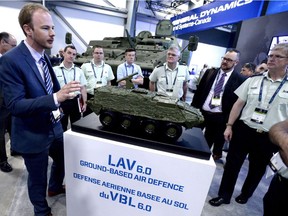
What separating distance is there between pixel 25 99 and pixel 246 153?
221 centimetres

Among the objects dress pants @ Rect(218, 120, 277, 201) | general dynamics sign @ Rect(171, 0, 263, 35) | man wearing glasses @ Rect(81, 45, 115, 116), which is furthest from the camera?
general dynamics sign @ Rect(171, 0, 263, 35)

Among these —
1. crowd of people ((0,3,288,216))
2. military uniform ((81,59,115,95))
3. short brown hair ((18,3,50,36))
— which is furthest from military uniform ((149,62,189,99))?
short brown hair ((18,3,50,36))

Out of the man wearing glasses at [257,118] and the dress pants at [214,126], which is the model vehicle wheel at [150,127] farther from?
the dress pants at [214,126]

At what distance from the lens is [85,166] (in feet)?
4.96

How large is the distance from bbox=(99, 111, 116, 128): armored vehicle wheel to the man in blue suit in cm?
26

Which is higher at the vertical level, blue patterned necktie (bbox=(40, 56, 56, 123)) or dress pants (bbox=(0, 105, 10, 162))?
blue patterned necktie (bbox=(40, 56, 56, 123))

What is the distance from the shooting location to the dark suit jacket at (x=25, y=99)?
1318 mm

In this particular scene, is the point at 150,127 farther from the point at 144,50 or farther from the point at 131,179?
the point at 144,50

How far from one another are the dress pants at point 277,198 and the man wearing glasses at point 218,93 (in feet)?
5.22

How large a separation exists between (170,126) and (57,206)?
1.62m

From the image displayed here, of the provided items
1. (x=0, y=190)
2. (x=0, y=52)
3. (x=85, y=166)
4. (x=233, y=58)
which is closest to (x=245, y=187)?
(x=233, y=58)

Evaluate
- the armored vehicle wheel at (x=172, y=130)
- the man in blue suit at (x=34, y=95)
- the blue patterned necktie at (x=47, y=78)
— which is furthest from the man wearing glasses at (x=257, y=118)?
the blue patterned necktie at (x=47, y=78)

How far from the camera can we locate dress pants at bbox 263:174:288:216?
4.40 feet

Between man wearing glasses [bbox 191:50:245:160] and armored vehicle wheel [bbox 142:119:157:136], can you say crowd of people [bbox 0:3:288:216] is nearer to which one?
man wearing glasses [bbox 191:50:245:160]
